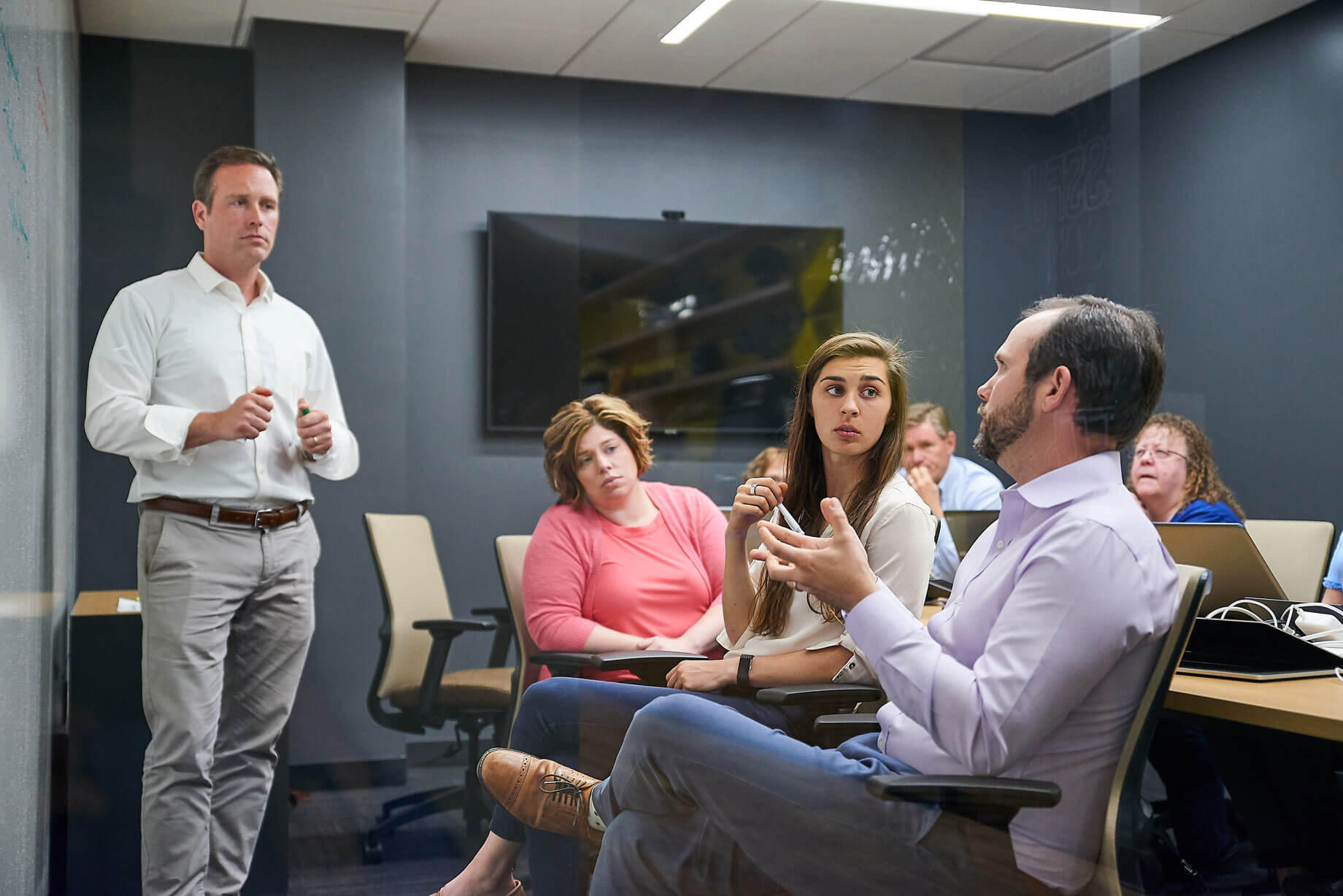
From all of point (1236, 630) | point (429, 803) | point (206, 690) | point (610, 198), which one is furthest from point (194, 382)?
point (1236, 630)

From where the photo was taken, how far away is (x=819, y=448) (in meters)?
1.64

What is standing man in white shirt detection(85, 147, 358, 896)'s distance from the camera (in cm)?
228

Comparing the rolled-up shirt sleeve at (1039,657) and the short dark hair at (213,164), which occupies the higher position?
the short dark hair at (213,164)

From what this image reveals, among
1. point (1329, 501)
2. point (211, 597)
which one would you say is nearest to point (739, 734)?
point (211, 597)

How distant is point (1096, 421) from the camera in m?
1.33

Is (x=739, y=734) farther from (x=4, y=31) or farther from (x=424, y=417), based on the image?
(x=424, y=417)

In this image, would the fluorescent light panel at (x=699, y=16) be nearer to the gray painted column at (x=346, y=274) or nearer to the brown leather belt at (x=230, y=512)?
the brown leather belt at (x=230, y=512)

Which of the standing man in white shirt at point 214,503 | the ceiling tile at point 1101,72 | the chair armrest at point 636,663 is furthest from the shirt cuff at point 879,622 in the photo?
the standing man in white shirt at point 214,503

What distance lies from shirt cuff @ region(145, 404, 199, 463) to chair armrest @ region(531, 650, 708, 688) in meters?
0.92

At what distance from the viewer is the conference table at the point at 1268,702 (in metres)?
1.38

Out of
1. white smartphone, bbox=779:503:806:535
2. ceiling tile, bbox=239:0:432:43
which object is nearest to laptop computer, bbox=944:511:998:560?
white smartphone, bbox=779:503:806:535

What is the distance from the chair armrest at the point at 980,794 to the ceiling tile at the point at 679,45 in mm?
1258

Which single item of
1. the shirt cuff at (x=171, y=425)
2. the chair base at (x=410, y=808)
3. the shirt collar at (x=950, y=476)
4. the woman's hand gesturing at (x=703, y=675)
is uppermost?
the shirt cuff at (x=171, y=425)

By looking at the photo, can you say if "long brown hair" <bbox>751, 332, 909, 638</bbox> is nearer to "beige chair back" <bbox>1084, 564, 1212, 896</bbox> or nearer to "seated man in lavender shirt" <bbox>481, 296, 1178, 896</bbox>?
"seated man in lavender shirt" <bbox>481, 296, 1178, 896</bbox>
